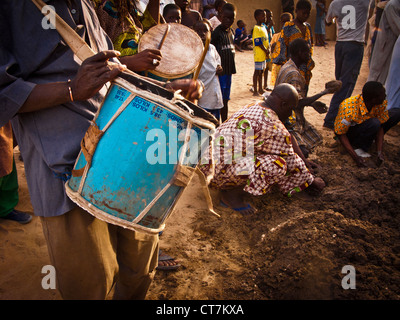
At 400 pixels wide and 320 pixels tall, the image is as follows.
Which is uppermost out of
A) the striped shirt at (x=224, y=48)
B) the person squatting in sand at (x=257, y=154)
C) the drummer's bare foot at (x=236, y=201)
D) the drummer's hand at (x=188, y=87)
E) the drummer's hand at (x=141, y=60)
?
the drummer's hand at (x=141, y=60)

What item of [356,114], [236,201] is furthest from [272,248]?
[356,114]

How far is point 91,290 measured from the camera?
1.48 metres

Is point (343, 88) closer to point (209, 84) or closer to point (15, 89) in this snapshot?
point (209, 84)

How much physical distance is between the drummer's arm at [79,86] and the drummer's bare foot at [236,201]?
2337 mm

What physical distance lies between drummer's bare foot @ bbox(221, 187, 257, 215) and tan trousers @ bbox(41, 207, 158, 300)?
1.75 metres

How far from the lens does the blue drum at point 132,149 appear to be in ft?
4.02

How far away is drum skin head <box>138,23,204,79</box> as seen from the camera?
1906 mm

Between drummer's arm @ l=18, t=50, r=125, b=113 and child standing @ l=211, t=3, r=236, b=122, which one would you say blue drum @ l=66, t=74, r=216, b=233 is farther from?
child standing @ l=211, t=3, r=236, b=122

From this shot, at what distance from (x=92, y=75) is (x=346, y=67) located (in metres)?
5.38

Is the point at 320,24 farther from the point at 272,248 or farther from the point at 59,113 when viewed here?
the point at 59,113

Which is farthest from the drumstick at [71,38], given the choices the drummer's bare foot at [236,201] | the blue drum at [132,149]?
the drummer's bare foot at [236,201]

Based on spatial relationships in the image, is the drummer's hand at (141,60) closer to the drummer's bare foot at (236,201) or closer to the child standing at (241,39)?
the drummer's bare foot at (236,201)

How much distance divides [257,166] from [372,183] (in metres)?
1.55
